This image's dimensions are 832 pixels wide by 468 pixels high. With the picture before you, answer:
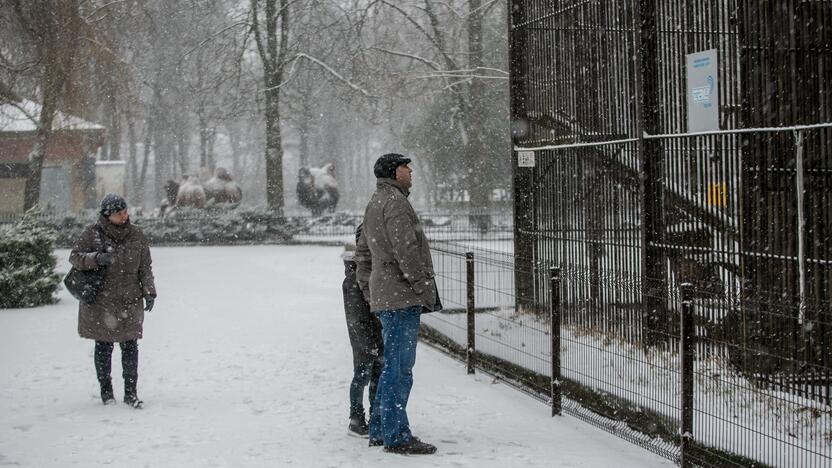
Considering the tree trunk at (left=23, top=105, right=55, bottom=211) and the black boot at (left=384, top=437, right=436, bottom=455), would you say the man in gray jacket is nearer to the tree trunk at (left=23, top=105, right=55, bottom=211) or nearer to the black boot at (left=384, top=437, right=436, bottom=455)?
the black boot at (left=384, top=437, right=436, bottom=455)

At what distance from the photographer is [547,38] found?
41.3ft

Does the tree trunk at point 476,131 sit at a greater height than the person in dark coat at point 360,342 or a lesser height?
greater

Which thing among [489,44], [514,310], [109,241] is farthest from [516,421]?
[489,44]

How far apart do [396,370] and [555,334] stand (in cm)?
176

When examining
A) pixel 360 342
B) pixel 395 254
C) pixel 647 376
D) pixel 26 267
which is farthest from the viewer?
pixel 26 267

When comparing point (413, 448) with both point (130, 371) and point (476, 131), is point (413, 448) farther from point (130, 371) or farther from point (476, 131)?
point (476, 131)

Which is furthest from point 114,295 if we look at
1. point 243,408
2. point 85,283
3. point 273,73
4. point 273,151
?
point 273,151

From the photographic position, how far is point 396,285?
21.7 feet

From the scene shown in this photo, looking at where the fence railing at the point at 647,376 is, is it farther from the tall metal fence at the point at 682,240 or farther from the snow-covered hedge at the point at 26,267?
the snow-covered hedge at the point at 26,267

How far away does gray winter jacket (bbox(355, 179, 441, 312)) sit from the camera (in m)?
6.57

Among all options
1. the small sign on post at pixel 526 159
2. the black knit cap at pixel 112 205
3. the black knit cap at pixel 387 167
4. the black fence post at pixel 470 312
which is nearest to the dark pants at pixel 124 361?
the black knit cap at pixel 112 205

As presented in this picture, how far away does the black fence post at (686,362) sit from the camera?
6086mm

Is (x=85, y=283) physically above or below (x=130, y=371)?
above

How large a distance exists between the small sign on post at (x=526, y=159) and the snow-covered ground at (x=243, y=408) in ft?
9.48
